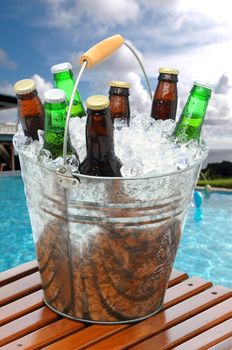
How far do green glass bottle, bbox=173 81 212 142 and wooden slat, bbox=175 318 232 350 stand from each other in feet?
1.86

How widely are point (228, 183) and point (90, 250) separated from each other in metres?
8.72

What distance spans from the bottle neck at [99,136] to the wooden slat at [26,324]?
0.54 meters

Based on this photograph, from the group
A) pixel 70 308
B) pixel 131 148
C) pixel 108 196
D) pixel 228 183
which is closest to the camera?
pixel 108 196

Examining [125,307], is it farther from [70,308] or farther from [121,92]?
[121,92]

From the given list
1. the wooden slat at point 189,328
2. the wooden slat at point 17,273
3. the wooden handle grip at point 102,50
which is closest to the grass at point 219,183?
the wooden slat at point 17,273

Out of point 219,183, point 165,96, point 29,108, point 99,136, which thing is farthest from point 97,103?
point 219,183

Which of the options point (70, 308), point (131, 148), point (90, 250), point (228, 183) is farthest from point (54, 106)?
point (228, 183)

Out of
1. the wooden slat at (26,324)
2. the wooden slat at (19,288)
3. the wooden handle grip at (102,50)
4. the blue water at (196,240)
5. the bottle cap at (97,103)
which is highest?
the wooden handle grip at (102,50)

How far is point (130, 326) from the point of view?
Result: 1580 mm

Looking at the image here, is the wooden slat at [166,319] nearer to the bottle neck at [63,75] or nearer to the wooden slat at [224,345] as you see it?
the wooden slat at [224,345]

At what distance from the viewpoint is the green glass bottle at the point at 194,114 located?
1540mm

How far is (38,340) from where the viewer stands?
1.50 meters

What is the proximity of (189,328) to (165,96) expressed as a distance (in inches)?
27.8

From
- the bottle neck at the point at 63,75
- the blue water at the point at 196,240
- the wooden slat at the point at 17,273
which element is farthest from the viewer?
the blue water at the point at 196,240
